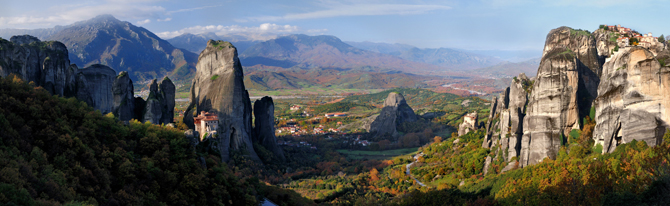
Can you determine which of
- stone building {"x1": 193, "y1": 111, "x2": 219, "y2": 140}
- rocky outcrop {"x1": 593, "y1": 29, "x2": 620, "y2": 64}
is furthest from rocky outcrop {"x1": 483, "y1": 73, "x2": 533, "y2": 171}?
stone building {"x1": 193, "y1": 111, "x2": 219, "y2": 140}

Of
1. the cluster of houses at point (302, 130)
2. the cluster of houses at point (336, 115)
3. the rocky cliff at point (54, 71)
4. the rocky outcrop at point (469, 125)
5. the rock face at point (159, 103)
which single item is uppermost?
the rocky cliff at point (54, 71)

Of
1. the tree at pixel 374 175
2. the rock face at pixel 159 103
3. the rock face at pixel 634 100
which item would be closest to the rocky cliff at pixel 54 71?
the rock face at pixel 159 103

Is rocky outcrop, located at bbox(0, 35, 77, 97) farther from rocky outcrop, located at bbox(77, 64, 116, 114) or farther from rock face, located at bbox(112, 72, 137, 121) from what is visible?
rock face, located at bbox(112, 72, 137, 121)

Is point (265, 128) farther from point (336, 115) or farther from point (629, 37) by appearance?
point (336, 115)

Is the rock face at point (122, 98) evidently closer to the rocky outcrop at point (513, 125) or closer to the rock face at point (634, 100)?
the rocky outcrop at point (513, 125)

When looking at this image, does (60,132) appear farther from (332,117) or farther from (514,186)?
(332,117)

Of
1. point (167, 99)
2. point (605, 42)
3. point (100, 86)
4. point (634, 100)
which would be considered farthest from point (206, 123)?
point (605, 42)
